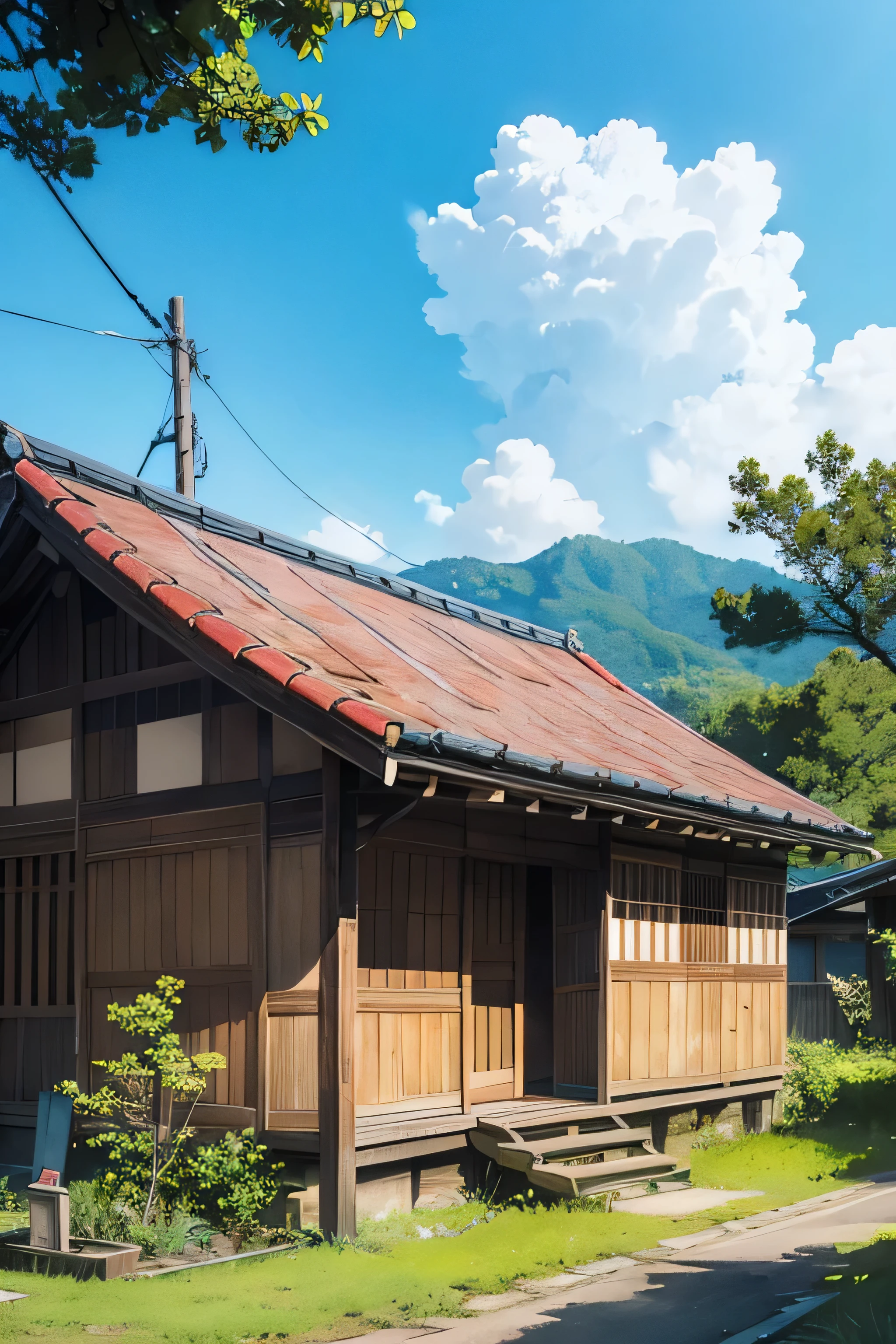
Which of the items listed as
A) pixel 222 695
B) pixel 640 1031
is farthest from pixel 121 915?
pixel 640 1031

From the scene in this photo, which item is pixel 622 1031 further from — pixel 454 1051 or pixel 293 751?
pixel 293 751

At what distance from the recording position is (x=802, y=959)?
87.8ft

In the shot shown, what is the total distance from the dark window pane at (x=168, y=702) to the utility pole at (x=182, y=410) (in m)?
7.59

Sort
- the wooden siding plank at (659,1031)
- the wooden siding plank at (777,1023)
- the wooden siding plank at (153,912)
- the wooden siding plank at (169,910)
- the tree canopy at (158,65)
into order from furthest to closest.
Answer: the wooden siding plank at (777,1023) → the wooden siding plank at (659,1031) → the wooden siding plank at (153,912) → the wooden siding plank at (169,910) → the tree canopy at (158,65)

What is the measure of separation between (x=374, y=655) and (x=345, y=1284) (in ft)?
15.7

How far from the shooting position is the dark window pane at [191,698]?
31.1ft

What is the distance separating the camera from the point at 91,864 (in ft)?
33.1

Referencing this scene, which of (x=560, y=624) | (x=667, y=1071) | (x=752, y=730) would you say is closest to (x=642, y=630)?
(x=560, y=624)

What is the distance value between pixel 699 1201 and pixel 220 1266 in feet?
13.1

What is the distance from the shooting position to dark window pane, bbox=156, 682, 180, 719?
965 cm

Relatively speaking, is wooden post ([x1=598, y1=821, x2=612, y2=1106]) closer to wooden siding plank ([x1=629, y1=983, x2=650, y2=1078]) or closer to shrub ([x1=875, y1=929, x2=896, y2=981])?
wooden siding plank ([x1=629, y1=983, x2=650, y2=1078])

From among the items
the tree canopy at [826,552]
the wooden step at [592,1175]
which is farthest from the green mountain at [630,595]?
the wooden step at [592,1175]

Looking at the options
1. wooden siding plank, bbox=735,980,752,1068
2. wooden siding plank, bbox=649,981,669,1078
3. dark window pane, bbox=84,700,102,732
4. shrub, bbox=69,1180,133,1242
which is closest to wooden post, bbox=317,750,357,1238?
shrub, bbox=69,1180,133,1242

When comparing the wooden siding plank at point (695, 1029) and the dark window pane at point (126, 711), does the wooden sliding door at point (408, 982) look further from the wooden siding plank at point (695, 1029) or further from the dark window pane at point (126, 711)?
the wooden siding plank at point (695, 1029)
